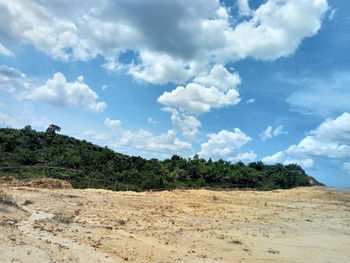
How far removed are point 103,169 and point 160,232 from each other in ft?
60.9

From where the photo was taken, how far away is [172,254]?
8.80 m

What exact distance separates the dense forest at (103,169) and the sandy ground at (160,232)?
7678 mm

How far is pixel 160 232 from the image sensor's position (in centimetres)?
1119

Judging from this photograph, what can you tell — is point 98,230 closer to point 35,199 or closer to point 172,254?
point 172,254

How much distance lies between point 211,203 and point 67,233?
10921 millimetres

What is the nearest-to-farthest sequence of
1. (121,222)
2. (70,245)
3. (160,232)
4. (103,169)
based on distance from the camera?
(70,245), (160,232), (121,222), (103,169)

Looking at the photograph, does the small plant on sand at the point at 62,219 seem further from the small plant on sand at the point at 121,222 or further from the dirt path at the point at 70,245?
the small plant on sand at the point at 121,222

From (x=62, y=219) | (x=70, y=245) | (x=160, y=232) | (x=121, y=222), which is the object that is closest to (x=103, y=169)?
(x=121, y=222)

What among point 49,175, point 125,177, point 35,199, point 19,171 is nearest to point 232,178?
point 125,177

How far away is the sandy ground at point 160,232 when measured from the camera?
8.29 meters

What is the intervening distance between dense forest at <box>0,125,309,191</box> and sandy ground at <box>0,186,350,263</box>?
7.68 metres

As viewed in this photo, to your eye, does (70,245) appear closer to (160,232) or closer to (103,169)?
(160,232)

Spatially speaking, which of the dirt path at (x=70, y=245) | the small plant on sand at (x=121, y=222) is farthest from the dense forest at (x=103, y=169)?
the dirt path at (x=70, y=245)

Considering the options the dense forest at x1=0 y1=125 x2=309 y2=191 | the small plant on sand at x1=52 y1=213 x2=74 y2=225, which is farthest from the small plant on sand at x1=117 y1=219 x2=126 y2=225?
the dense forest at x1=0 y1=125 x2=309 y2=191
